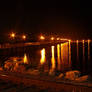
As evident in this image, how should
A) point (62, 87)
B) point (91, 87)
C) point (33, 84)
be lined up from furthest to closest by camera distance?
point (33, 84), point (62, 87), point (91, 87)

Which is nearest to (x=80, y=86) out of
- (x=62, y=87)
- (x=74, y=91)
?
(x=74, y=91)

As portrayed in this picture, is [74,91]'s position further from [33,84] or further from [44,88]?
[33,84]

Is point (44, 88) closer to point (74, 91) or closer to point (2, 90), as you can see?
point (74, 91)

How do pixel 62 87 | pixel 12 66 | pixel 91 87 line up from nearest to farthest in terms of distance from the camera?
pixel 91 87, pixel 62 87, pixel 12 66

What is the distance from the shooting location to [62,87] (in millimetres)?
4340

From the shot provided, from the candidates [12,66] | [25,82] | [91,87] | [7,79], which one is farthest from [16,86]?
[12,66]

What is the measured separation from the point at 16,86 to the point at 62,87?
176 cm

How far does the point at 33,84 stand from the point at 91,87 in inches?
81.9

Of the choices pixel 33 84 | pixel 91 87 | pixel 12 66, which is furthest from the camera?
pixel 12 66

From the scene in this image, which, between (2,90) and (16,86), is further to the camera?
(16,86)

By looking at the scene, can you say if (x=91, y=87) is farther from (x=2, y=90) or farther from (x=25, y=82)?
(x=2, y=90)

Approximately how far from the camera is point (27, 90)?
14.8ft

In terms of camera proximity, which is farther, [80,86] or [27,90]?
[27,90]

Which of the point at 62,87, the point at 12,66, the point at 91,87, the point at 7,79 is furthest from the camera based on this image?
the point at 12,66
